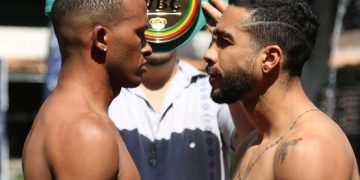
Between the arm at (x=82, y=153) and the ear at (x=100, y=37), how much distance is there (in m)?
0.29

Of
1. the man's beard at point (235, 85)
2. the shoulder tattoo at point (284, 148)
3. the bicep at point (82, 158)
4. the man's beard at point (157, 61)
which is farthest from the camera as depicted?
the man's beard at point (157, 61)

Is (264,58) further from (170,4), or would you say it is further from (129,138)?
(129,138)

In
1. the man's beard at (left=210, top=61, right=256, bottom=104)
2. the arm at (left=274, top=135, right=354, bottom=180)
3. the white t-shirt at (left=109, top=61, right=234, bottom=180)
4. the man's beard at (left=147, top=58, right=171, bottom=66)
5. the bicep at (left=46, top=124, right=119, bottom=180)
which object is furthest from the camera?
the man's beard at (left=147, top=58, right=171, bottom=66)

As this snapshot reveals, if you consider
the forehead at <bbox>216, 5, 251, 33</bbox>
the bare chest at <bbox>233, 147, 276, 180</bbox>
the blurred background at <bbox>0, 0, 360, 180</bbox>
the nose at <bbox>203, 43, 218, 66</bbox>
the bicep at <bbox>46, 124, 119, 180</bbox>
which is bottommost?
the blurred background at <bbox>0, 0, 360, 180</bbox>

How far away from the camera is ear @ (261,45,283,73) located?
316 centimetres

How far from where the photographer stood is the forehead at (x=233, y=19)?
128 inches

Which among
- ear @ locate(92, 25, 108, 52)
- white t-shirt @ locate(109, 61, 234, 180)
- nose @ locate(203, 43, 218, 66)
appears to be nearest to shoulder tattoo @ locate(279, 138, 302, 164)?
nose @ locate(203, 43, 218, 66)

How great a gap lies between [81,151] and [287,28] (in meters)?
0.88

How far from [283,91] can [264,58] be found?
136 mm

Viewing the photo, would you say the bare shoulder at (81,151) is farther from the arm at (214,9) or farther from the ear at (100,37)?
the arm at (214,9)

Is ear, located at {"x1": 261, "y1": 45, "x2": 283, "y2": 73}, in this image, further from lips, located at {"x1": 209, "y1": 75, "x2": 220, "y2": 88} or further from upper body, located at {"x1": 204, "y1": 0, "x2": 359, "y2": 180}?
lips, located at {"x1": 209, "y1": 75, "x2": 220, "y2": 88}

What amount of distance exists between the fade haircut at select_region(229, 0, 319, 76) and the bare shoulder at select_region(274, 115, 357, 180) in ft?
0.79

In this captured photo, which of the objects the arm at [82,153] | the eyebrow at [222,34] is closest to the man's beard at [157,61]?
the eyebrow at [222,34]

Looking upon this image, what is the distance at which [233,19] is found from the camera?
3.29 metres
